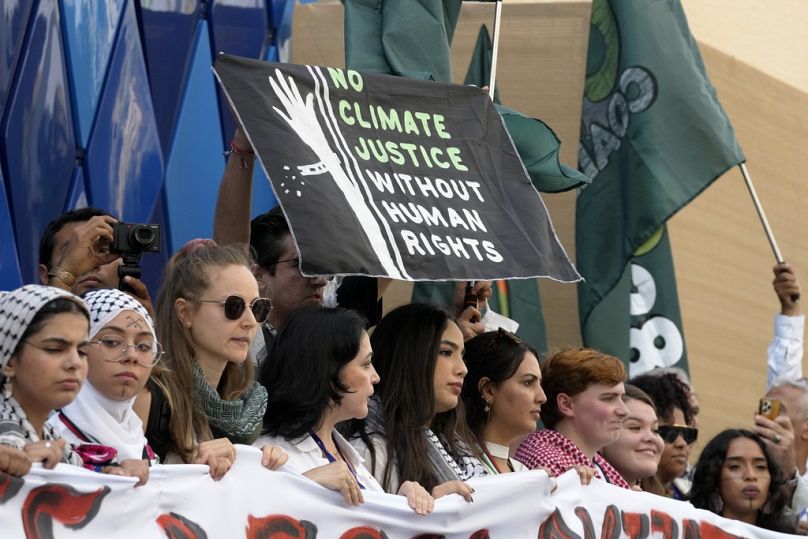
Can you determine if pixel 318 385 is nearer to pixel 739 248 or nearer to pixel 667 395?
pixel 667 395

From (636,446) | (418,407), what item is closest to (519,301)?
(636,446)

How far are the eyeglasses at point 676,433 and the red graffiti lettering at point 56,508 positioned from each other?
3.86 metres

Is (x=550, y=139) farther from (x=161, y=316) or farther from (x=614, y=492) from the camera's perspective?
(x=161, y=316)

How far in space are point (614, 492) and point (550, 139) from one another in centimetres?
159

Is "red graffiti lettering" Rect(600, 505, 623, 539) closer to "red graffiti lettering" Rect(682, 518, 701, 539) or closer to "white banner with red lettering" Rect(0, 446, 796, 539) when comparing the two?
"white banner with red lettering" Rect(0, 446, 796, 539)

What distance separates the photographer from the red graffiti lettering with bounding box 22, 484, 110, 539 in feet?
12.3

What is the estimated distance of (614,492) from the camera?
557 cm

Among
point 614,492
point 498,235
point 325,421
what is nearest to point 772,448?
point 614,492

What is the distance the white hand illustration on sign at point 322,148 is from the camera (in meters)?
5.05

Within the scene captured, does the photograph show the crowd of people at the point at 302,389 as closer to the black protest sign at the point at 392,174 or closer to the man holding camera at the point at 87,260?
the man holding camera at the point at 87,260

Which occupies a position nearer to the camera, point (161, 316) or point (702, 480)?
point (161, 316)

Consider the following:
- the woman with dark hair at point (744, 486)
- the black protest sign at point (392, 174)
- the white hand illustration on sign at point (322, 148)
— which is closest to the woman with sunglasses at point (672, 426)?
the woman with dark hair at point (744, 486)

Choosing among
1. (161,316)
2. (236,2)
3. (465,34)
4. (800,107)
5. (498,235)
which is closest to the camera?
(161,316)

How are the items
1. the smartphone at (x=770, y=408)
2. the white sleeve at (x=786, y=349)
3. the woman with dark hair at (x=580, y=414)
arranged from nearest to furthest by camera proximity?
the woman with dark hair at (x=580, y=414), the smartphone at (x=770, y=408), the white sleeve at (x=786, y=349)
